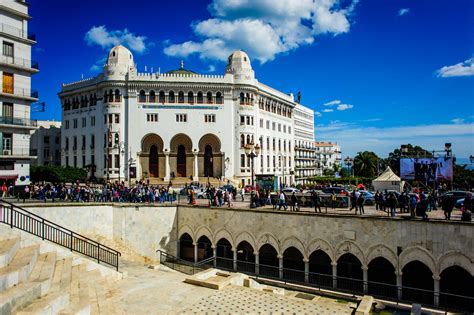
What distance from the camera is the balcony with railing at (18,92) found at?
2526 cm

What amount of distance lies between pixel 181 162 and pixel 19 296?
1549 inches

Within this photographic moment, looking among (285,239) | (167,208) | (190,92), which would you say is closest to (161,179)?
(190,92)

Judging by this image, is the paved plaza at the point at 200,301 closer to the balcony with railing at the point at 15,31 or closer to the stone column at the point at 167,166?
the balcony with railing at the point at 15,31

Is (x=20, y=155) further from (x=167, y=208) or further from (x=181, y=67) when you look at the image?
(x=181, y=67)

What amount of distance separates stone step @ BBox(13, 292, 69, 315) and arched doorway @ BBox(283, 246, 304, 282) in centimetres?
1329

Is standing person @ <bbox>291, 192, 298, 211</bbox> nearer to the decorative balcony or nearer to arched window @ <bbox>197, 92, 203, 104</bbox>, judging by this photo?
the decorative balcony

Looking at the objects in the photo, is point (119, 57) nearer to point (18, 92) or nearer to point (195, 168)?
point (195, 168)

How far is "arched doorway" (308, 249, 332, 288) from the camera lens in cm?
2000

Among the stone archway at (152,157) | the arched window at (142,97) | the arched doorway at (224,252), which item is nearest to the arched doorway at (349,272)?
the arched doorway at (224,252)

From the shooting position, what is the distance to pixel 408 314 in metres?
14.6

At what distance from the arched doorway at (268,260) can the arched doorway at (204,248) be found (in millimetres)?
3722

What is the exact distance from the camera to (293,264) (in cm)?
2161

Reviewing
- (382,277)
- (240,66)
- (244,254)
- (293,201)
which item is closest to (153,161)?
(240,66)

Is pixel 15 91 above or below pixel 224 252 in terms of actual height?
above
